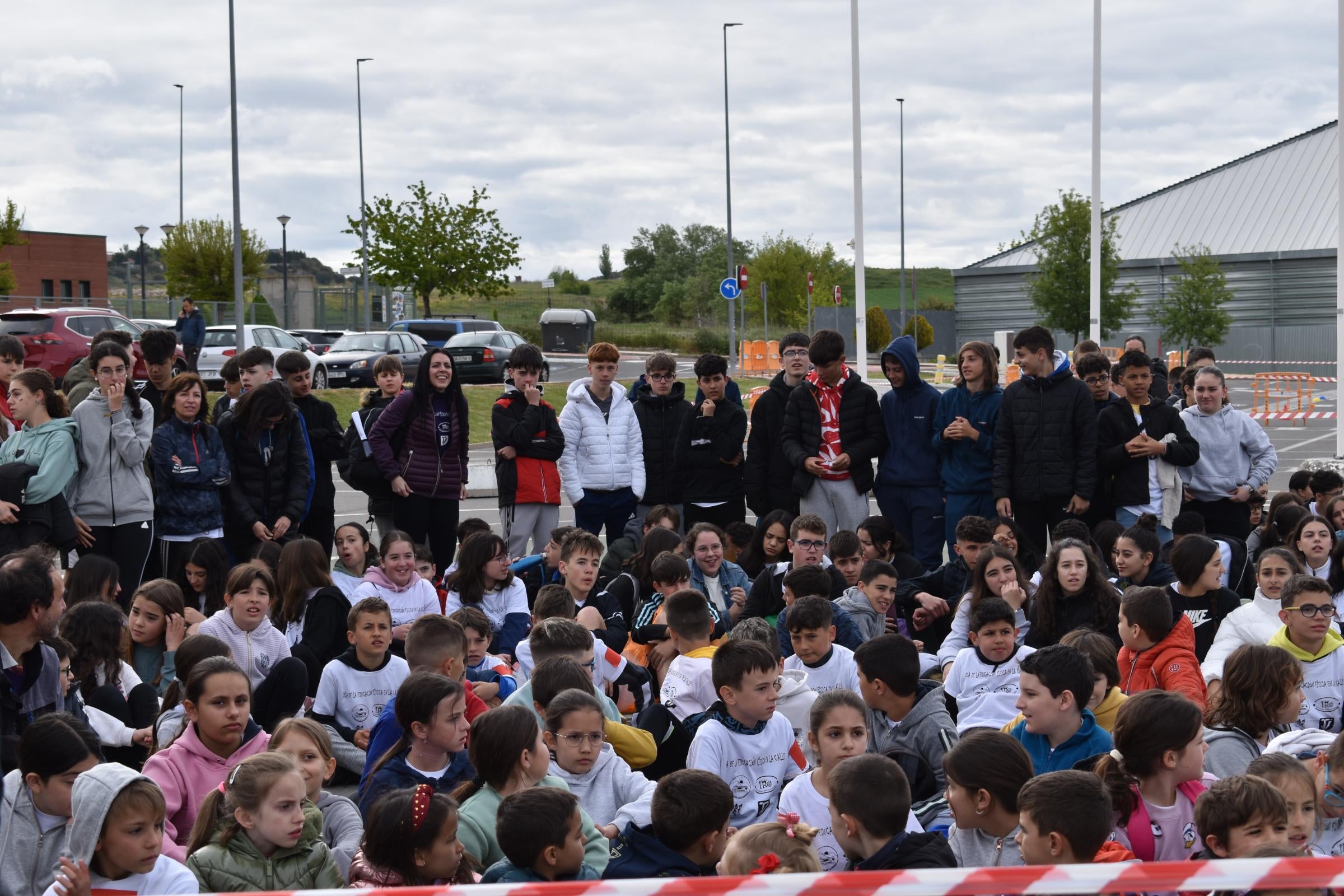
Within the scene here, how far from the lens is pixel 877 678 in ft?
18.1

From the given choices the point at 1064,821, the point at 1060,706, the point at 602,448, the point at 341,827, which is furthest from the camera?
the point at 602,448

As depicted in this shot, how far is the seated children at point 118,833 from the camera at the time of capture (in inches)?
159

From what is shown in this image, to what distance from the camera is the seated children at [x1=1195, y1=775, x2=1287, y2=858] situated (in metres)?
3.88

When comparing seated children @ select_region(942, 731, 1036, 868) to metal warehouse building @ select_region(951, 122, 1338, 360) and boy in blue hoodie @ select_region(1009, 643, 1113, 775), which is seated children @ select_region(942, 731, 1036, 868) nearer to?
boy in blue hoodie @ select_region(1009, 643, 1113, 775)

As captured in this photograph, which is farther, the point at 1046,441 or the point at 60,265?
the point at 60,265

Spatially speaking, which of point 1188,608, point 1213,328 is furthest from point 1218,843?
point 1213,328

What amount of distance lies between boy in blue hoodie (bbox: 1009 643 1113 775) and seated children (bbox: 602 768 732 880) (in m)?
1.49

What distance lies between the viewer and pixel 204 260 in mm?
62375

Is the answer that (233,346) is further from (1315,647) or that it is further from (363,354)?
(1315,647)

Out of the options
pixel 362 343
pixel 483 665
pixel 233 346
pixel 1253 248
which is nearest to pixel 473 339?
pixel 362 343

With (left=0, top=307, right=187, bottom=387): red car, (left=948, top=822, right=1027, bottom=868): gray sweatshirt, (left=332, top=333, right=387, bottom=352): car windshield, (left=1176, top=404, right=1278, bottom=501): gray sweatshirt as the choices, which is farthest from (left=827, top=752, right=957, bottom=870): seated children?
(left=332, top=333, right=387, bottom=352): car windshield

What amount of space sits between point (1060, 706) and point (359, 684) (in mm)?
3592

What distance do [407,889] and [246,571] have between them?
4.38m

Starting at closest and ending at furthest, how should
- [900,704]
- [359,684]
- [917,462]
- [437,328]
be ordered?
[900,704] → [359,684] → [917,462] → [437,328]
